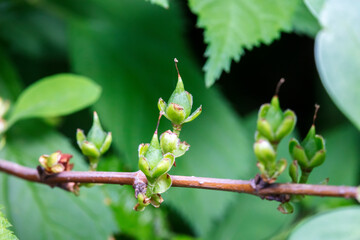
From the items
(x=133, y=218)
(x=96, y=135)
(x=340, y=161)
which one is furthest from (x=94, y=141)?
(x=340, y=161)

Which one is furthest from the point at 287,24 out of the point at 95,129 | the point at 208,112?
the point at 95,129

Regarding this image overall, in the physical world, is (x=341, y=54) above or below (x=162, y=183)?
above

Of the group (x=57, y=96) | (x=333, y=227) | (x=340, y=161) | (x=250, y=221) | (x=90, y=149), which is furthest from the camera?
(x=340, y=161)

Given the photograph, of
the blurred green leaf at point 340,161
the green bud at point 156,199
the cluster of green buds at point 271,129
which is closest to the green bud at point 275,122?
the cluster of green buds at point 271,129

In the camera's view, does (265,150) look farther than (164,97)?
No

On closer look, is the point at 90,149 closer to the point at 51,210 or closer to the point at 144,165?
the point at 144,165

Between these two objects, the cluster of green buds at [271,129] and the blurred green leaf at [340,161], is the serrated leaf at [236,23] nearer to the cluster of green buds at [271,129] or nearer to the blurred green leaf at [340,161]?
the cluster of green buds at [271,129]
